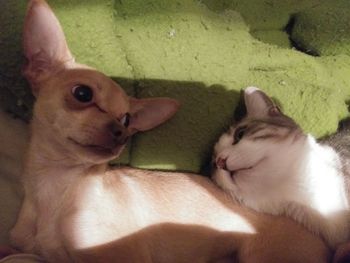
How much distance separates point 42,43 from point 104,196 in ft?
1.91

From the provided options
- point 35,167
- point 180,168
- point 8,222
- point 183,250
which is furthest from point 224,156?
point 8,222

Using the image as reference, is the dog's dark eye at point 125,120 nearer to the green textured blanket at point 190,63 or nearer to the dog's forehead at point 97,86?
the dog's forehead at point 97,86

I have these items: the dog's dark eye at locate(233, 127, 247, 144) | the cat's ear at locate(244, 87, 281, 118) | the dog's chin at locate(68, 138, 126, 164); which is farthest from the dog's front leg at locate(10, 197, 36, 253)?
the cat's ear at locate(244, 87, 281, 118)

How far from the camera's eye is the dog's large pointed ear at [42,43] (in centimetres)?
176

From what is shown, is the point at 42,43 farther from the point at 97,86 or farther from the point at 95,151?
the point at 95,151

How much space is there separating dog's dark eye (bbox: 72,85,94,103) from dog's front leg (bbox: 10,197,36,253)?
445 millimetres

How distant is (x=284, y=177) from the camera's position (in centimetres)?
200

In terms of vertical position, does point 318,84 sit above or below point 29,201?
above

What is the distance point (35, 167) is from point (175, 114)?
0.57 meters

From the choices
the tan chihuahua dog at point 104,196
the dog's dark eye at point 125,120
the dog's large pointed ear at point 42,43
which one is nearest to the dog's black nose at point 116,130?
the tan chihuahua dog at point 104,196

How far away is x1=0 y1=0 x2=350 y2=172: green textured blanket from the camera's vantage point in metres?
2.02

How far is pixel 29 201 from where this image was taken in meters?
1.91

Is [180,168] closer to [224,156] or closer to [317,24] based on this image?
[224,156]

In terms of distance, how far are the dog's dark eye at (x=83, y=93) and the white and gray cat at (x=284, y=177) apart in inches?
22.1
